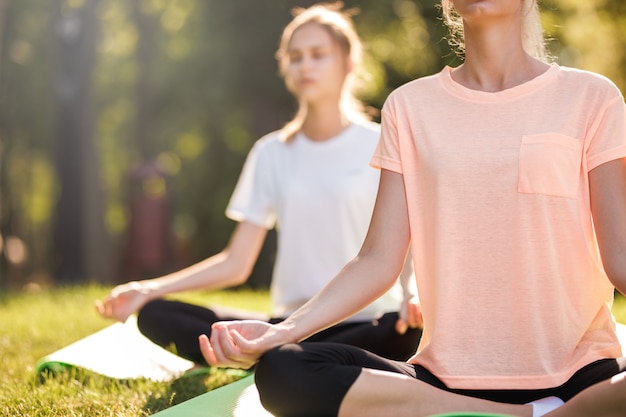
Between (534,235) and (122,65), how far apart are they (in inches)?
980

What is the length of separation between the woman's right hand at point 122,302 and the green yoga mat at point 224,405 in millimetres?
917

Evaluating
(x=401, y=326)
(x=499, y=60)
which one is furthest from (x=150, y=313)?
(x=499, y=60)

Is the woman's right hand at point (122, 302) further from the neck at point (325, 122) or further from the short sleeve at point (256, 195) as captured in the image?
the neck at point (325, 122)

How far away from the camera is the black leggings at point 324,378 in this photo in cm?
249

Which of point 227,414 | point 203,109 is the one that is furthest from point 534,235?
point 203,109

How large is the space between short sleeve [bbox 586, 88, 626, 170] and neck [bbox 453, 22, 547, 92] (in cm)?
26

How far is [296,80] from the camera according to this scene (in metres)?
4.82

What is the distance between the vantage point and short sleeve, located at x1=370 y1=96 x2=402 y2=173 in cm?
295

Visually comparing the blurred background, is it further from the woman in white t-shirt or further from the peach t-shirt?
the peach t-shirt

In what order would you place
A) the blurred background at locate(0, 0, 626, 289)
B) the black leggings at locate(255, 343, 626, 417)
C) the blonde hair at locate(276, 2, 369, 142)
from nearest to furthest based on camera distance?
the black leggings at locate(255, 343, 626, 417)
the blonde hair at locate(276, 2, 369, 142)
the blurred background at locate(0, 0, 626, 289)

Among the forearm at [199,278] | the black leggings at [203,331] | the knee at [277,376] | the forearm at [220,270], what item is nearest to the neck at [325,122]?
the forearm at [220,270]

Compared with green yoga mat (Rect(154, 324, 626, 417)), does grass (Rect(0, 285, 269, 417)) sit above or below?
below

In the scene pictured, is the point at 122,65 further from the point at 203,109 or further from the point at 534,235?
the point at 534,235

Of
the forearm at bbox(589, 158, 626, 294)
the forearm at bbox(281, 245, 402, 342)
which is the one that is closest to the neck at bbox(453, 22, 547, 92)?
the forearm at bbox(589, 158, 626, 294)
